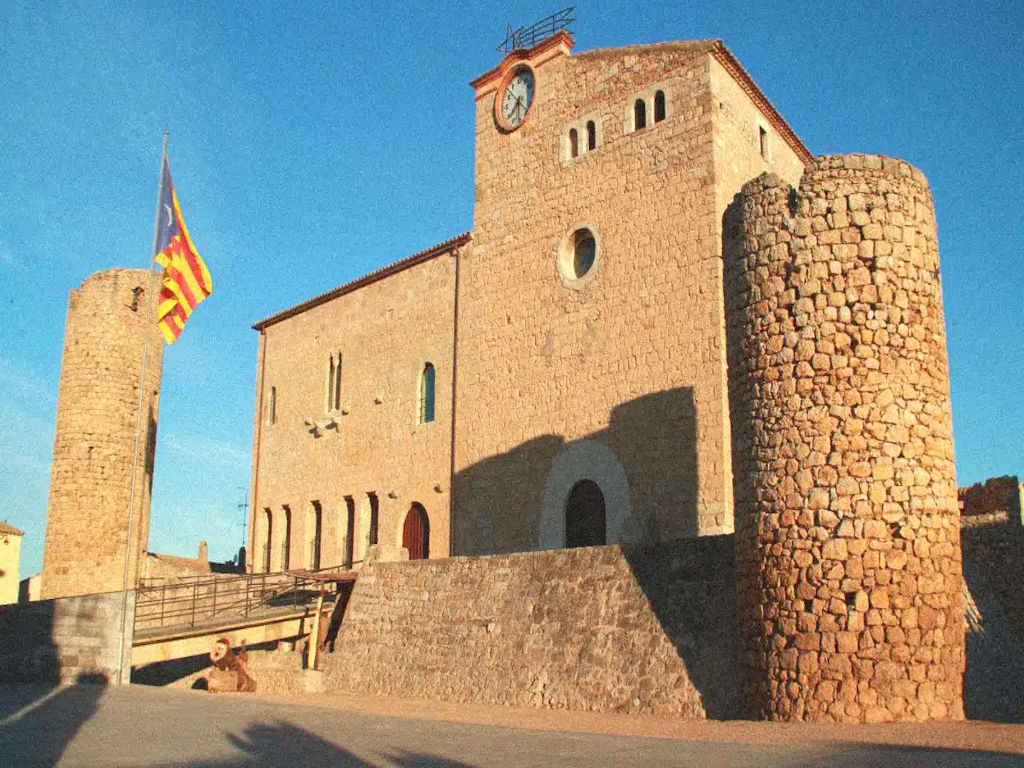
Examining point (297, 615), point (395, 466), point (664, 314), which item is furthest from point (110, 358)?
point (664, 314)

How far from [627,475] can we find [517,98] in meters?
8.96

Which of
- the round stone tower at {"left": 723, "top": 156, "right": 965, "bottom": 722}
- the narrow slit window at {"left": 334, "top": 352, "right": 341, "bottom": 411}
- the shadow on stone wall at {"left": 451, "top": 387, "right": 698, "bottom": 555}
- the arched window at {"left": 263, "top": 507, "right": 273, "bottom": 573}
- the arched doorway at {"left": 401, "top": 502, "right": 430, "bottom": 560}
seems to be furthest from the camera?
the arched window at {"left": 263, "top": 507, "right": 273, "bottom": 573}

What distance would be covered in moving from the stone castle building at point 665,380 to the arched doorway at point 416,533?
2.4 inches

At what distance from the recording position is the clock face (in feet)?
69.8

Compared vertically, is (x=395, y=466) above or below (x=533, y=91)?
below

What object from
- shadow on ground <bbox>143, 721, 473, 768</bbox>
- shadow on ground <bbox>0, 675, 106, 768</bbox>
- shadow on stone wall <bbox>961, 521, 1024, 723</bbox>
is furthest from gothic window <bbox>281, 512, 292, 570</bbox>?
shadow on ground <bbox>143, 721, 473, 768</bbox>

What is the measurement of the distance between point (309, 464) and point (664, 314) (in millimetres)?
11577

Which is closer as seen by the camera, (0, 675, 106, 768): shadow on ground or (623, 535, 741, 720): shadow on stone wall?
(0, 675, 106, 768): shadow on ground

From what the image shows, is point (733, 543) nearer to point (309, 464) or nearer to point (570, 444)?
point (570, 444)

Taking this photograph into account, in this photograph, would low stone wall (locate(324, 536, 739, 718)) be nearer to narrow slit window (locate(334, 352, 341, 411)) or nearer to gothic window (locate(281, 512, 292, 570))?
narrow slit window (locate(334, 352, 341, 411))

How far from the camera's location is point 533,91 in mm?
21125

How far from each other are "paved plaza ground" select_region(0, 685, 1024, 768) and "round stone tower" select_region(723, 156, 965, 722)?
56 cm

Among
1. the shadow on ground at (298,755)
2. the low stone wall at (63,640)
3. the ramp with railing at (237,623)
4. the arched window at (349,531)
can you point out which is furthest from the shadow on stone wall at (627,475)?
the shadow on ground at (298,755)

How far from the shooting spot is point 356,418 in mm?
24156
